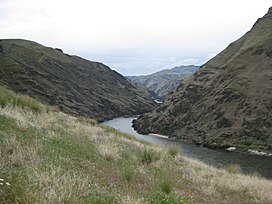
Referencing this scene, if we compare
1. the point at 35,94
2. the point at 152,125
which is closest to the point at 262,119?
the point at 152,125

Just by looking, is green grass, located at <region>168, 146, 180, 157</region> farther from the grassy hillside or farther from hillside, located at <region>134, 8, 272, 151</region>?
hillside, located at <region>134, 8, 272, 151</region>

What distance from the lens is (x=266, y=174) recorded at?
59.4 metres

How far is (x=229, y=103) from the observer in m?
117

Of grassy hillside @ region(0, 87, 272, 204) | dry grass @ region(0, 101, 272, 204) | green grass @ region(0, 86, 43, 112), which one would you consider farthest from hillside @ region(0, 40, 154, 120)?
dry grass @ region(0, 101, 272, 204)

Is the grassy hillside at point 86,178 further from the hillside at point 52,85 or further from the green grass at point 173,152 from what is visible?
the hillside at point 52,85

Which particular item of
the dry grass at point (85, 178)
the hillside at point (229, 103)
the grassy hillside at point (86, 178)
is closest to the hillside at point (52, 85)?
the hillside at point (229, 103)

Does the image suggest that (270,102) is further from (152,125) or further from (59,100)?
(59,100)

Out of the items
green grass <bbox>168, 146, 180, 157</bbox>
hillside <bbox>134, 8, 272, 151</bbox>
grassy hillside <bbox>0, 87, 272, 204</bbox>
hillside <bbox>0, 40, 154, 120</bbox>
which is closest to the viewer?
grassy hillside <bbox>0, 87, 272, 204</bbox>

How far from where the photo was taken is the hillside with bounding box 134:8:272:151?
103250 millimetres

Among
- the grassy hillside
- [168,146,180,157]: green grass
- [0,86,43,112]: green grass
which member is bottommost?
[168,146,180,157]: green grass

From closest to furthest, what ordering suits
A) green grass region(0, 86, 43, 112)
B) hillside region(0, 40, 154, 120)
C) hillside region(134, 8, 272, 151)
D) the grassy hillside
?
the grassy hillside, green grass region(0, 86, 43, 112), hillside region(134, 8, 272, 151), hillside region(0, 40, 154, 120)

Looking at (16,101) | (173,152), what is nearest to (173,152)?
(173,152)

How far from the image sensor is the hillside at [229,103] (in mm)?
103250

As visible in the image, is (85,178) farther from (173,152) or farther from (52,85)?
(52,85)
